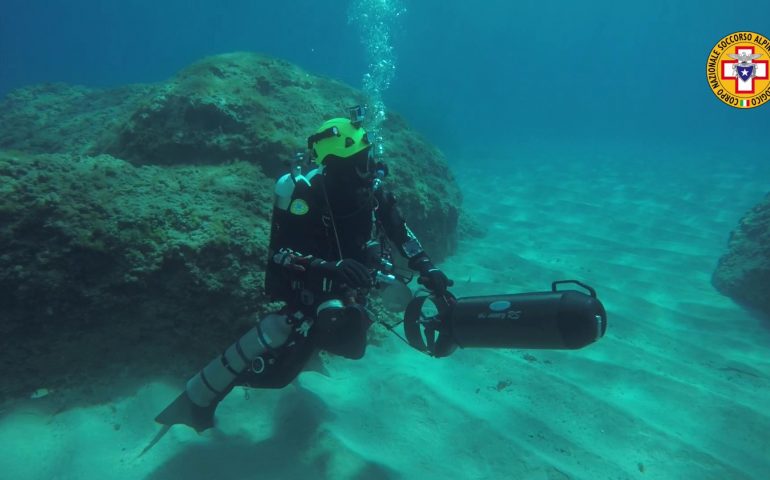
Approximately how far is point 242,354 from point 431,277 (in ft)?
5.25

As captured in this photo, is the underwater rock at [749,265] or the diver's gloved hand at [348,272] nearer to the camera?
the diver's gloved hand at [348,272]

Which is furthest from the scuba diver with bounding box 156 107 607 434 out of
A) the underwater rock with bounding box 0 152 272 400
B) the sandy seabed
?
the underwater rock with bounding box 0 152 272 400

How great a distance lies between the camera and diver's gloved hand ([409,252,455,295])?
132 inches

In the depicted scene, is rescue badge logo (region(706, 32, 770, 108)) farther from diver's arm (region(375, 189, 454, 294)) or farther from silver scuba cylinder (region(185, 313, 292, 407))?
silver scuba cylinder (region(185, 313, 292, 407))

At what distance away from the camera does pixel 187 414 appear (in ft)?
10.5

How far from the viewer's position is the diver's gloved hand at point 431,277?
3.36 meters

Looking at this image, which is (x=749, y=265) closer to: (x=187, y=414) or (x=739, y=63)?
(x=739, y=63)

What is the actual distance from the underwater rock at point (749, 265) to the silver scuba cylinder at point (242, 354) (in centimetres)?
779

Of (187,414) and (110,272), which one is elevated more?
(110,272)

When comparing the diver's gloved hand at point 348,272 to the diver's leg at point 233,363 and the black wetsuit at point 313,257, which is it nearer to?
the black wetsuit at point 313,257

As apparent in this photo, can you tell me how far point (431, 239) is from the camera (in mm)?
7332

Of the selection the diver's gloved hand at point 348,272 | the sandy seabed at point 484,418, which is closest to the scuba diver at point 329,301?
the diver's gloved hand at point 348,272

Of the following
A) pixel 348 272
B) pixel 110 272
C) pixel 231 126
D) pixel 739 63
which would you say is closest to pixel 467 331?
pixel 348 272

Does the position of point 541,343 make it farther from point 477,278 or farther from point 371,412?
point 477,278
